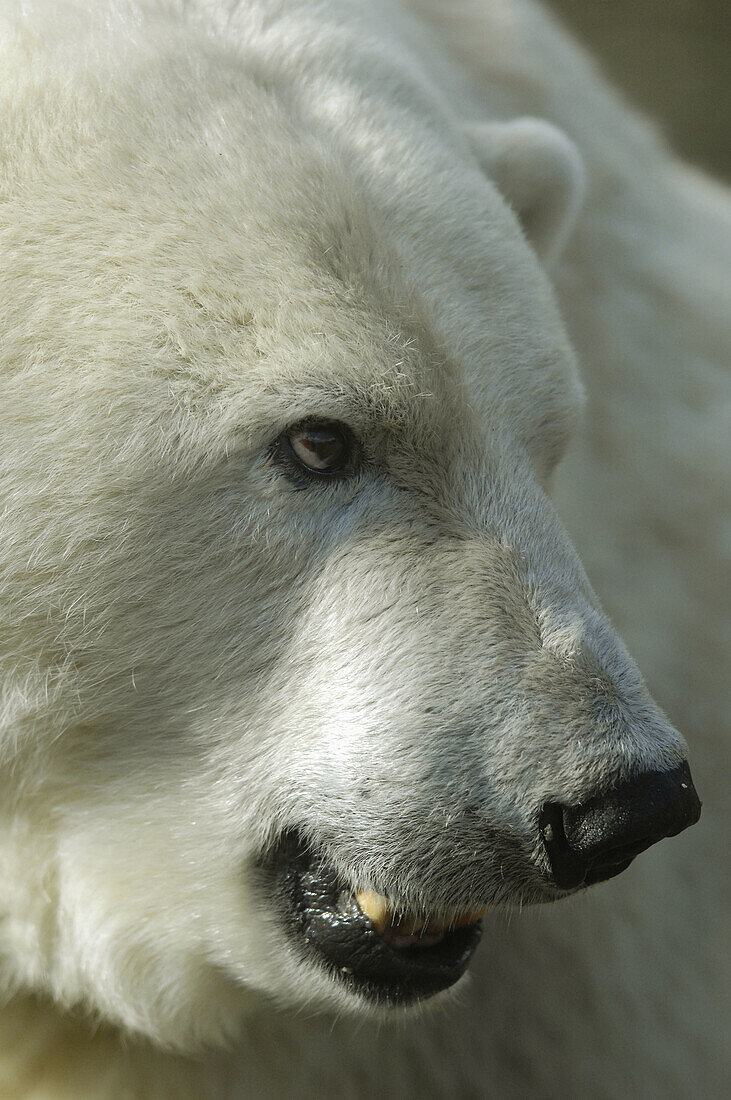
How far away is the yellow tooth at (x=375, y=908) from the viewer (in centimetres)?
164

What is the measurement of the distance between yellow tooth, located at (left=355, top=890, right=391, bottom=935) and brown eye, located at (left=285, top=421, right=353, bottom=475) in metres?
0.55

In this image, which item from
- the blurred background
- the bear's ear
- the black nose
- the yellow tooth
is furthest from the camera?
the blurred background

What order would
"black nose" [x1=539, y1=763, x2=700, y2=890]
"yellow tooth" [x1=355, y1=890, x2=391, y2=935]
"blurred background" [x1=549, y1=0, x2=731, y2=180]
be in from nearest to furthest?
"black nose" [x1=539, y1=763, x2=700, y2=890], "yellow tooth" [x1=355, y1=890, x2=391, y2=935], "blurred background" [x1=549, y1=0, x2=731, y2=180]

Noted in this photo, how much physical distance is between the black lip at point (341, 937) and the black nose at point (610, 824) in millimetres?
277

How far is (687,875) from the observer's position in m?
2.45

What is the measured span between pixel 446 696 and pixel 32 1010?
32.2 inches

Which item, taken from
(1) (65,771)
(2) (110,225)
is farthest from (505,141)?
(1) (65,771)

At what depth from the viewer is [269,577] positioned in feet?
5.13

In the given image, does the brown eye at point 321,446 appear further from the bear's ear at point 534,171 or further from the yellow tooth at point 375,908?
the bear's ear at point 534,171

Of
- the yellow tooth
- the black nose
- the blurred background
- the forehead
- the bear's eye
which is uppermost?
the blurred background

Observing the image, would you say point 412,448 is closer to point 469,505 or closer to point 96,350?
point 469,505

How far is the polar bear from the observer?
150 cm

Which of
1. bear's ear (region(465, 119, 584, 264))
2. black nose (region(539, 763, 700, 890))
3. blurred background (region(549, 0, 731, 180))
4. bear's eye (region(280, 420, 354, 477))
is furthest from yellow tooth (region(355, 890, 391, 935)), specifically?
blurred background (region(549, 0, 731, 180))

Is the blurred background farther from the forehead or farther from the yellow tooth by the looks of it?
the yellow tooth
